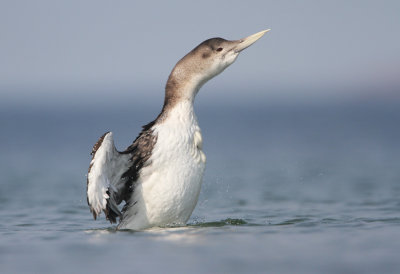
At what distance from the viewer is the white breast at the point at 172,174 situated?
877 centimetres

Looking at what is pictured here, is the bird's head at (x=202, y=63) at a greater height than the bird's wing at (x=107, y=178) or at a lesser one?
greater

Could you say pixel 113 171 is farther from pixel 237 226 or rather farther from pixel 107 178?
pixel 237 226

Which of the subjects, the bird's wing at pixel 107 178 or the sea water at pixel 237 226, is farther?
the bird's wing at pixel 107 178

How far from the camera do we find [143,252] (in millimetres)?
7934

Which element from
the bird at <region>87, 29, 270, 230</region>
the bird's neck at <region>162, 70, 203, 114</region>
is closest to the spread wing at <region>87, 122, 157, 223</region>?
the bird at <region>87, 29, 270, 230</region>

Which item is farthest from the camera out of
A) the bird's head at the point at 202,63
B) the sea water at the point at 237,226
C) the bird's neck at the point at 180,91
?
the bird's head at the point at 202,63

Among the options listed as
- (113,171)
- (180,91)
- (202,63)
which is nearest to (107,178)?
(113,171)

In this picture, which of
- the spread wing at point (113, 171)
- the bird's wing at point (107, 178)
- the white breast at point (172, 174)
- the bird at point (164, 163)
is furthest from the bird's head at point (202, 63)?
the bird's wing at point (107, 178)

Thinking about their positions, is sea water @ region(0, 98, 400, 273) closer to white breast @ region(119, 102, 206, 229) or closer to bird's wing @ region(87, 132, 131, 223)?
white breast @ region(119, 102, 206, 229)

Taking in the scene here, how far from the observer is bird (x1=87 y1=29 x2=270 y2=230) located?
8.74 metres

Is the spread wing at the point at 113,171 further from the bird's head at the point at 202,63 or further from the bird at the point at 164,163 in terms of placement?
the bird's head at the point at 202,63

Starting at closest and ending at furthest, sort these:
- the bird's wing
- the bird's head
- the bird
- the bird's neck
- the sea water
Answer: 1. the sea water
2. the bird's wing
3. the bird
4. the bird's neck
5. the bird's head

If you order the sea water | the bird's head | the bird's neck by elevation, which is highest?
the bird's head

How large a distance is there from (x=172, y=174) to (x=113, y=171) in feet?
2.26
